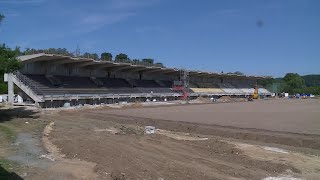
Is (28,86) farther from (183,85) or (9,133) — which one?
(183,85)

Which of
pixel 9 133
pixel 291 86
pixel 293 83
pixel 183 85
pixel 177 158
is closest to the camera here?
pixel 177 158

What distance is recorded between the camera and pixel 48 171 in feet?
36.7

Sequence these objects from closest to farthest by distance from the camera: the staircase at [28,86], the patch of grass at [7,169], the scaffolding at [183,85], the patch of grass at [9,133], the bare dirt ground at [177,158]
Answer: the patch of grass at [7,169] → the bare dirt ground at [177,158] → the patch of grass at [9,133] → the staircase at [28,86] → the scaffolding at [183,85]

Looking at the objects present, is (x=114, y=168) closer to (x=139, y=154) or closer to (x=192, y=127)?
(x=139, y=154)

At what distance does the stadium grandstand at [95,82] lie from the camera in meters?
47.1

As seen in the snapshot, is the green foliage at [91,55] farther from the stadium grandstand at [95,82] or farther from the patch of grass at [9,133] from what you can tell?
the patch of grass at [9,133]

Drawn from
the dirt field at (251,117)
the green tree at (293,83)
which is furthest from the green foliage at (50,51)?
the green tree at (293,83)

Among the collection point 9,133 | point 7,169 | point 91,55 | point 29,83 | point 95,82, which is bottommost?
point 7,169

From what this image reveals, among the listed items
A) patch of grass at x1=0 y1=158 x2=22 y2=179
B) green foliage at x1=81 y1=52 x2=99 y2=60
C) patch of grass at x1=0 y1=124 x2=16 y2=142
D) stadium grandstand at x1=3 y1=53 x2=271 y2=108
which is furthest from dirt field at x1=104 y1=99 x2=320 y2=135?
green foliage at x1=81 y1=52 x2=99 y2=60

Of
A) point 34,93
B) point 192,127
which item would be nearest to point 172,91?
point 34,93

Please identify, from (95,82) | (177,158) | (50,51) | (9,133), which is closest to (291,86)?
(95,82)

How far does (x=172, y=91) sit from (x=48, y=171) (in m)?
69.2

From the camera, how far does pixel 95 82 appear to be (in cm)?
6219

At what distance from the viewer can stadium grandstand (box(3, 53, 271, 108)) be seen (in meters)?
47.1
